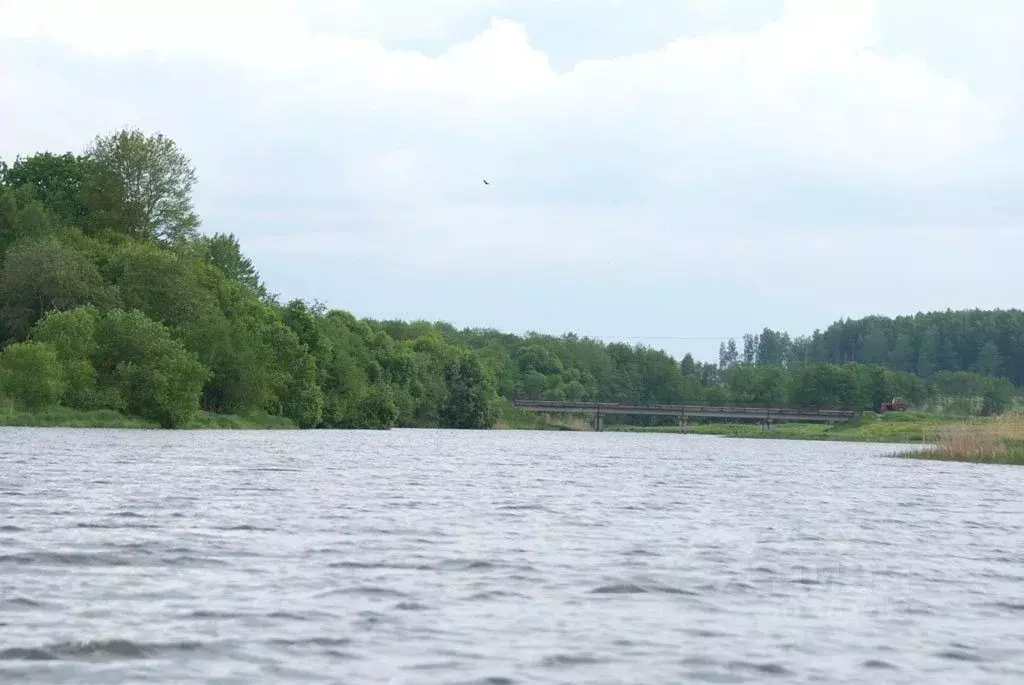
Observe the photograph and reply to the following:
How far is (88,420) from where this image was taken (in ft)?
314

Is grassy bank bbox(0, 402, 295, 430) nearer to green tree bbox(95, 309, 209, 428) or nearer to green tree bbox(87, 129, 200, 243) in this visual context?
green tree bbox(95, 309, 209, 428)

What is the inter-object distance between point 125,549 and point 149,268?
93551 millimetres

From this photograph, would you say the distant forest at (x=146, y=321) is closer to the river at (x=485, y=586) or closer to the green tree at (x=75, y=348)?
the green tree at (x=75, y=348)

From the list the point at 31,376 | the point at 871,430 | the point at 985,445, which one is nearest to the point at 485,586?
the point at 985,445

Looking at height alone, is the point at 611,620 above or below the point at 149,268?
below

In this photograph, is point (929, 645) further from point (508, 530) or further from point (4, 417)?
point (4, 417)

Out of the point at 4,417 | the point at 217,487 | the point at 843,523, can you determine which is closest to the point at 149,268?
the point at 4,417

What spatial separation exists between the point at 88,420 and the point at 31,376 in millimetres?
4930

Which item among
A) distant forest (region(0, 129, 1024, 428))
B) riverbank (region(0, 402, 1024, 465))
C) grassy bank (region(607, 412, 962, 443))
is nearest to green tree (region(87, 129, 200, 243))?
distant forest (region(0, 129, 1024, 428))

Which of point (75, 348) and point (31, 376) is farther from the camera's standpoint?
point (75, 348)

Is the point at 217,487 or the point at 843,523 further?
the point at 217,487

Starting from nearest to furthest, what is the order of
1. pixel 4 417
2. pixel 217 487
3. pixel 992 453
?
pixel 217 487 → pixel 992 453 → pixel 4 417

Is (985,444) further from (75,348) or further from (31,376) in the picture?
(75,348)

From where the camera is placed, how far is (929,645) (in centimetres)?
1583
